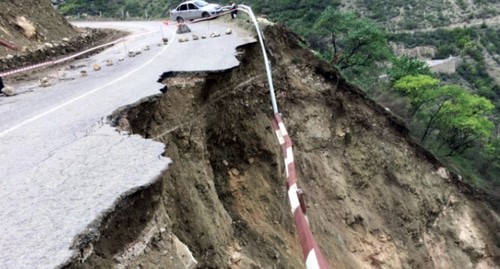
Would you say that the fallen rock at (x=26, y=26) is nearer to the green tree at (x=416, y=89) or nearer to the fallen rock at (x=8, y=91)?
the fallen rock at (x=8, y=91)

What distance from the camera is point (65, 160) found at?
510 cm

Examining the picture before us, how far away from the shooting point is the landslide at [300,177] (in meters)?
7.34

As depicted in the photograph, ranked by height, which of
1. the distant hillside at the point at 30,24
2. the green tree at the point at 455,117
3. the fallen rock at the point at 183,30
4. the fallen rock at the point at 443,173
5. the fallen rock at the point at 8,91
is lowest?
the green tree at the point at 455,117

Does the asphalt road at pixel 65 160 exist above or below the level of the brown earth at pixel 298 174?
above

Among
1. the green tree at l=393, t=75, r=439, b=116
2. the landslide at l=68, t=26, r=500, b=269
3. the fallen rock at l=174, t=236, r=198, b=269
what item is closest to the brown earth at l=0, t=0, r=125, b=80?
the landslide at l=68, t=26, r=500, b=269

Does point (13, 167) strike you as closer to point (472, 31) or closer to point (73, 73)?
point (73, 73)

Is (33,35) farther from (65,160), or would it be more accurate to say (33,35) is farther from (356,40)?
(356,40)

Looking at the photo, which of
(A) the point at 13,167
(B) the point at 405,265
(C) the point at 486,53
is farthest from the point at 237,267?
(C) the point at 486,53

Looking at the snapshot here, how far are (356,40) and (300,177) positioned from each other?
1360 centimetres

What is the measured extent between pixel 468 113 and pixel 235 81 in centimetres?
1684

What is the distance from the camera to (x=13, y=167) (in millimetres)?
5109

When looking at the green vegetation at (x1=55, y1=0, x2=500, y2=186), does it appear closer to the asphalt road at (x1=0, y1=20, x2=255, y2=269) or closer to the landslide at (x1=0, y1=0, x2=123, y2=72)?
the asphalt road at (x1=0, y1=20, x2=255, y2=269)

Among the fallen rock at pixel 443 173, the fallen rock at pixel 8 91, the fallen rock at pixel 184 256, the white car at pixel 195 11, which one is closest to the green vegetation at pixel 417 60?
the fallen rock at pixel 443 173

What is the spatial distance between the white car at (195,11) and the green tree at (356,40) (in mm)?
5708
